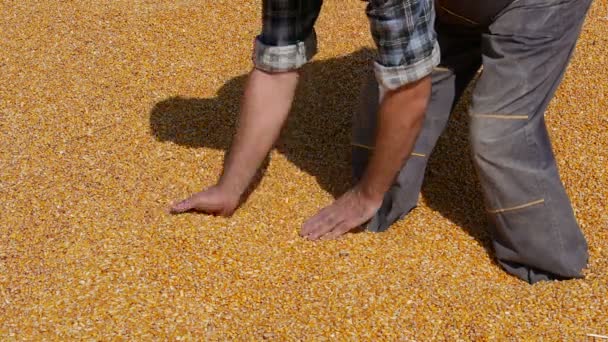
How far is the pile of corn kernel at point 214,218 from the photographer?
2158 millimetres

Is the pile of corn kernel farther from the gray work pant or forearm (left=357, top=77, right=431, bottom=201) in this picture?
forearm (left=357, top=77, right=431, bottom=201)

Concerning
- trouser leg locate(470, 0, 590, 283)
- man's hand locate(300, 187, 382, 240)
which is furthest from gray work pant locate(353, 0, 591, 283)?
man's hand locate(300, 187, 382, 240)

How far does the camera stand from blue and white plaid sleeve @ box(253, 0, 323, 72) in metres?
2.24

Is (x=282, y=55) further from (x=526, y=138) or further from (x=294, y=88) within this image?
(x=526, y=138)

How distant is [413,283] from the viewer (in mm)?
2307

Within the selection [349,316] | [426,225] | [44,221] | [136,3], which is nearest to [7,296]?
[44,221]

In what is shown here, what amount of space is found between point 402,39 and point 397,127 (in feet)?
0.95

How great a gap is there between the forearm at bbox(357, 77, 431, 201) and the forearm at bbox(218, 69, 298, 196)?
0.32 meters

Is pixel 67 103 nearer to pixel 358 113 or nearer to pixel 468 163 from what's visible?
pixel 358 113

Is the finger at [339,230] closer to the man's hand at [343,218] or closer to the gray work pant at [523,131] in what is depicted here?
the man's hand at [343,218]

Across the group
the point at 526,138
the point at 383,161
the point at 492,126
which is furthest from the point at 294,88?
the point at 526,138

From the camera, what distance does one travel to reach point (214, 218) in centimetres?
247

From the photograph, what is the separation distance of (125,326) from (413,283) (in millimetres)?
822

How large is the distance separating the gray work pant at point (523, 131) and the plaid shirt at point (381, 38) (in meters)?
0.29
